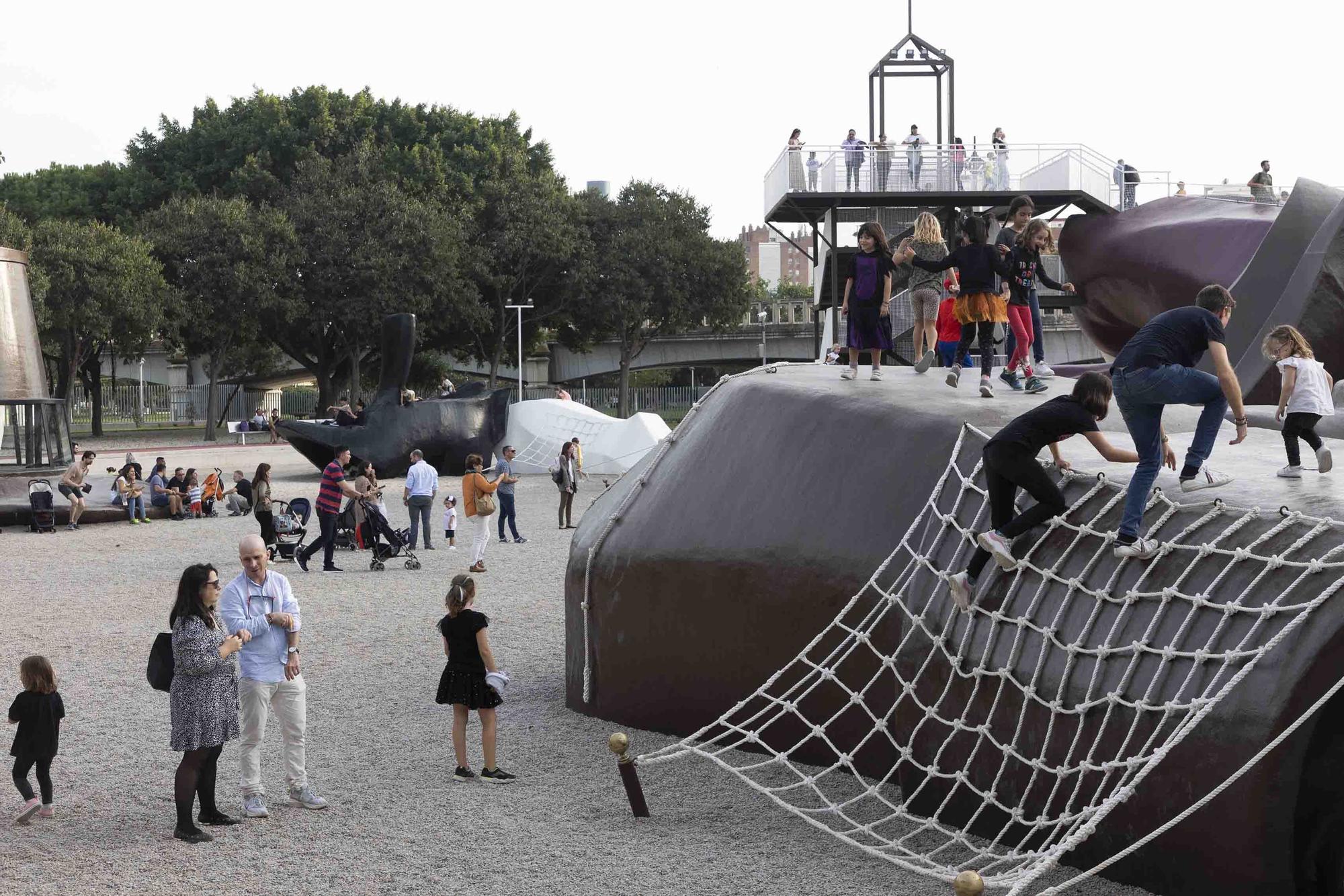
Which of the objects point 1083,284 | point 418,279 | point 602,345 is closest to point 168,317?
point 418,279

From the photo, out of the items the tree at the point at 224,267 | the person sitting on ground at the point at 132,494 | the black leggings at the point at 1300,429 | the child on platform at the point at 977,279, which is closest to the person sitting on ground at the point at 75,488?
the person sitting on ground at the point at 132,494

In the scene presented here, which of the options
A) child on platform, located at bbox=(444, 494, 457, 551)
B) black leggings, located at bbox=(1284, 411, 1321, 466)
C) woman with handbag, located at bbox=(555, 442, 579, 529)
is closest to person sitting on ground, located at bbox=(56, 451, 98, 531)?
child on platform, located at bbox=(444, 494, 457, 551)

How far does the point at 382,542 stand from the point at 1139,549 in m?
15.7

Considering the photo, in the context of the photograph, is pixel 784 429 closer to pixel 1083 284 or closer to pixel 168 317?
pixel 1083 284

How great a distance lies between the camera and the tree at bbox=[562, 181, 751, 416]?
60.8 m

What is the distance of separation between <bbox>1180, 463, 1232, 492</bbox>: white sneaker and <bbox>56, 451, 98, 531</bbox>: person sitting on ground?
23.7m

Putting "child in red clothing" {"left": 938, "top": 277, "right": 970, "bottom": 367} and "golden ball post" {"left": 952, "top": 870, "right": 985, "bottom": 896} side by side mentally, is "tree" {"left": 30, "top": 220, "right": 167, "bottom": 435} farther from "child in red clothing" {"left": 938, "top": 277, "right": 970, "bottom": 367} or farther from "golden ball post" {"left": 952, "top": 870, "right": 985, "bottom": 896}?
"golden ball post" {"left": 952, "top": 870, "right": 985, "bottom": 896}

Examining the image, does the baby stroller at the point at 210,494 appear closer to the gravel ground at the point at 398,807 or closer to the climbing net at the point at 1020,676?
the gravel ground at the point at 398,807

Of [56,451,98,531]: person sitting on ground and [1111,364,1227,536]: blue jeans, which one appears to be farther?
[56,451,98,531]: person sitting on ground

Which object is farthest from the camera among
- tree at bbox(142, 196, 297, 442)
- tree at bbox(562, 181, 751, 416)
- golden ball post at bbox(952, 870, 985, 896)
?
tree at bbox(562, 181, 751, 416)

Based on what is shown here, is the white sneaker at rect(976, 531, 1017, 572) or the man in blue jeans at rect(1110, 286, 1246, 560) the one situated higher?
the man in blue jeans at rect(1110, 286, 1246, 560)

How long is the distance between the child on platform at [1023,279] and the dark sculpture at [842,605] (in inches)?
54.8

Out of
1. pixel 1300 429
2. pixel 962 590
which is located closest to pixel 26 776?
pixel 962 590

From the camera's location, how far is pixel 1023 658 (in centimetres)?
751
